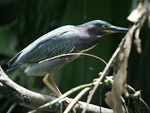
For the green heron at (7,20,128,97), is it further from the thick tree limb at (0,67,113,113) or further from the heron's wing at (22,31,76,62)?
the thick tree limb at (0,67,113,113)

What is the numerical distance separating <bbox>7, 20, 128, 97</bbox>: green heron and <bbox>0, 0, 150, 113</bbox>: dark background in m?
0.07

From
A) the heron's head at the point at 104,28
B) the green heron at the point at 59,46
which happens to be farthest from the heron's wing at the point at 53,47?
the heron's head at the point at 104,28

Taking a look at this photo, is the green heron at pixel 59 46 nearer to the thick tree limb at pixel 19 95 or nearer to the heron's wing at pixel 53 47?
the heron's wing at pixel 53 47

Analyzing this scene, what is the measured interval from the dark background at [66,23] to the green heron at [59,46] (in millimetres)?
70


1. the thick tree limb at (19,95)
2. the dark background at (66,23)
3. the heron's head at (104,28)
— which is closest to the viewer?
the thick tree limb at (19,95)

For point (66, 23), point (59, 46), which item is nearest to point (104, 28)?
point (59, 46)

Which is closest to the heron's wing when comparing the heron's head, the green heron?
the green heron

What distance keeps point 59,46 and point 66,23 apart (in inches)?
19.4

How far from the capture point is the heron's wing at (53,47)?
3.06 feet

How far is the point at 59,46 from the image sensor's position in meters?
0.97

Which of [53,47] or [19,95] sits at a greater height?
[53,47]

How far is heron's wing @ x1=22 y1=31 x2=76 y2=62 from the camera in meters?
0.93

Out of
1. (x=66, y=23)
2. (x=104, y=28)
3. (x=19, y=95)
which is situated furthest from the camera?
(x=66, y=23)

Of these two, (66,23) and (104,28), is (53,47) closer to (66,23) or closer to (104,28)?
(104,28)
